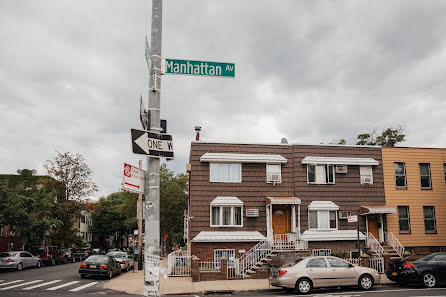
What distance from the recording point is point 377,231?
2520cm

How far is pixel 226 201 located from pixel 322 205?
609 cm

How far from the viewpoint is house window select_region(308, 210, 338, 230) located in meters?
24.4

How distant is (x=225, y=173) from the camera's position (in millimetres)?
24422

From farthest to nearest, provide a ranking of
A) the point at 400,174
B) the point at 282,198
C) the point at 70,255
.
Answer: the point at 70,255
the point at 400,174
the point at 282,198

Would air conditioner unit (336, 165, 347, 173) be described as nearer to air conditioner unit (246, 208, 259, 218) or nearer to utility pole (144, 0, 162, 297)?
air conditioner unit (246, 208, 259, 218)

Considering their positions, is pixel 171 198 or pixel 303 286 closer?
pixel 303 286

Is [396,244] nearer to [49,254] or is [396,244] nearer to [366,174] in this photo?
[366,174]

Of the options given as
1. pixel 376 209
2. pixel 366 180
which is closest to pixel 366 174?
pixel 366 180

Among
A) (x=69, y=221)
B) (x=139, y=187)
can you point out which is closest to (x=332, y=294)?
(x=139, y=187)

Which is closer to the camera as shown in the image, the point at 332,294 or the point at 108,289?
the point at 332,294

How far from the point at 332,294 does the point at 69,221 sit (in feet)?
134

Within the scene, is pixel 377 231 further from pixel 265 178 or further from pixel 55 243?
pixel 55 243

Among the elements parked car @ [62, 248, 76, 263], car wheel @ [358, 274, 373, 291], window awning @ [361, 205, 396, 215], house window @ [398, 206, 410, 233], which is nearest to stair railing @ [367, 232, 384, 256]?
window awning @ [361, 205, 396, 215]

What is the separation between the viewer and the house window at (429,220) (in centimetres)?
2577
